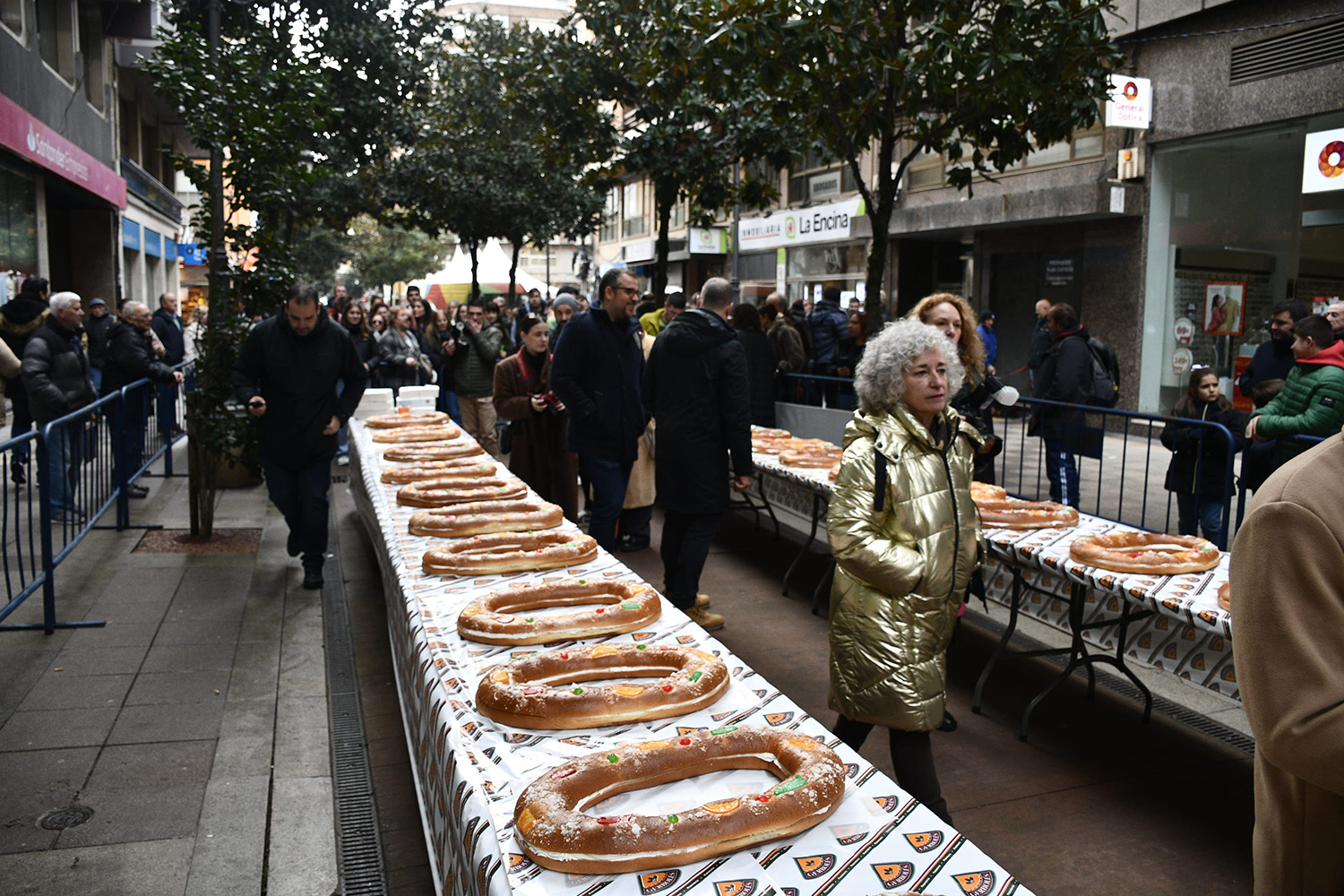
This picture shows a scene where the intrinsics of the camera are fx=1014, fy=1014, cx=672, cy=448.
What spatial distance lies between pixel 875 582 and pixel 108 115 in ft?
77.5

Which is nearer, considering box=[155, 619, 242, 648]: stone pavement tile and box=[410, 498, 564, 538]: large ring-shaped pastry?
box=[410, 498, 564, 538]: large ring-shaped pastry

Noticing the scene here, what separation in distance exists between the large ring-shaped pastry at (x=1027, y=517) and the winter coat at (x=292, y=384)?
4194 millimetres

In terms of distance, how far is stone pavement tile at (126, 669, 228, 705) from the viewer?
4.96 metres

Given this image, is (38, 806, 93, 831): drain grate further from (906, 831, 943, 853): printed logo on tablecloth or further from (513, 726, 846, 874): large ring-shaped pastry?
(906, 831, 943, 853): printed logo on tablecloth

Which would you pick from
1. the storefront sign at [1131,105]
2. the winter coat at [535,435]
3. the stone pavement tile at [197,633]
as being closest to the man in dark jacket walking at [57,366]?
the stone pavement tile at [197,633]

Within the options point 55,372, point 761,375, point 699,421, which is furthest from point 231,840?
point 761,375

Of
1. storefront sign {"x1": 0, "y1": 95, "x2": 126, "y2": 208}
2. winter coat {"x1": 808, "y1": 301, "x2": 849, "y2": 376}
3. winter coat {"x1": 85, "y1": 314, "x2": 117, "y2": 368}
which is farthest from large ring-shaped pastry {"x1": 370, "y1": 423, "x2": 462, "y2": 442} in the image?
storefront sign {"x1": 0, "y1": 95, "x2": 126, "y2": 208}

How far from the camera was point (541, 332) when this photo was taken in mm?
8156

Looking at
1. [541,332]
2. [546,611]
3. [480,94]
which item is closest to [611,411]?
[541,332]

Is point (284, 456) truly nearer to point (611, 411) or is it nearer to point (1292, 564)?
point (611, 411)

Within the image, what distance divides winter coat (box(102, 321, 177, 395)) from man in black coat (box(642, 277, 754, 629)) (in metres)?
6.53

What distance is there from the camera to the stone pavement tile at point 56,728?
174 inches

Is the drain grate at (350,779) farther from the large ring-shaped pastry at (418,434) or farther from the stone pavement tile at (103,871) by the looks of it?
the large ring-shaped pastry at (418,434)

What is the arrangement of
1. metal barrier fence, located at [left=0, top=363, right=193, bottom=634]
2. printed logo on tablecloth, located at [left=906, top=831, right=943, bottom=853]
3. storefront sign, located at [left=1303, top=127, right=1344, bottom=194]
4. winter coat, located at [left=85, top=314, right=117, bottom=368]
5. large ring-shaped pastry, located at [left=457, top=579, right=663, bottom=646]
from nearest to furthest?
printed logo on tablecloth, located at [left=906, top=831, right=943, bottom=853] → large ring-shaped pastry, located at [left=457, top=579, right=663, bottom=646] → metal barrier fence, located at [left=0, top=363, right=193, bottom=634] → winter coat, located at [left=85, top=314, right=117, bottom=368] → storefront sign, located at [left=1303, top=127, right=1344, bottom=194]
